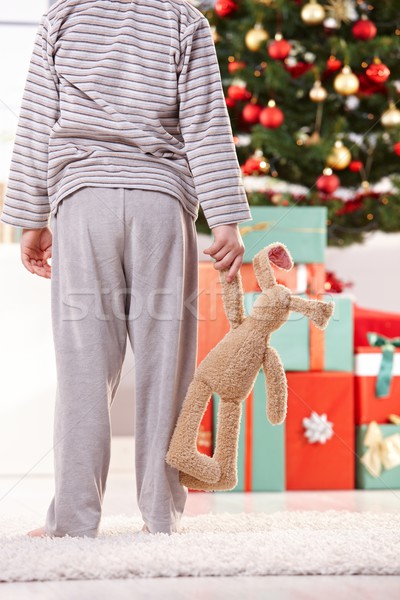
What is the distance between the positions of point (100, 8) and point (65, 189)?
0.79 ft

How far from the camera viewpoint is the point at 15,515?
1.28 m

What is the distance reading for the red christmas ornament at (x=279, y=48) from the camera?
1.97 metres

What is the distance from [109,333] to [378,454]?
84 cm

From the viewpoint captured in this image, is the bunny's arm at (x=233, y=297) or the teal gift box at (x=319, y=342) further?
the teal gift box at (x=319, y=342)

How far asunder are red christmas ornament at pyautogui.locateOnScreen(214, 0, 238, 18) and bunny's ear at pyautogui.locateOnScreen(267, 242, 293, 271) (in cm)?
115

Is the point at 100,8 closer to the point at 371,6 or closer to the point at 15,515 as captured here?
the point at 15,515

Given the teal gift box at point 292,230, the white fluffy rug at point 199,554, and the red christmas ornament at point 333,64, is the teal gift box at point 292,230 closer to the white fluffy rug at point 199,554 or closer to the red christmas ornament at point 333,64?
the red christmas ornament at point 333,64

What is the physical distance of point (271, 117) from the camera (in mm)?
1968

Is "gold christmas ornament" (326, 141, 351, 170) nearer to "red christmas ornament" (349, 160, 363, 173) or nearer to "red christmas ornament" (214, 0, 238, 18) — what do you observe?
"red christmas ornament" (349, 160, 363, 173)

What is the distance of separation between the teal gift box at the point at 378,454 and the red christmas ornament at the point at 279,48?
3.00 feet

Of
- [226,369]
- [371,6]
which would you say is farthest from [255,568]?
[371,6]

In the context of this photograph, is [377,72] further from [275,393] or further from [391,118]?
[275,393]

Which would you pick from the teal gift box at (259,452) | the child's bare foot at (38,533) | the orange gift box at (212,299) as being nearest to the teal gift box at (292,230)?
the orange gift box at (212,299)

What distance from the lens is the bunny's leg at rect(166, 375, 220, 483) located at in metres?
1.03
